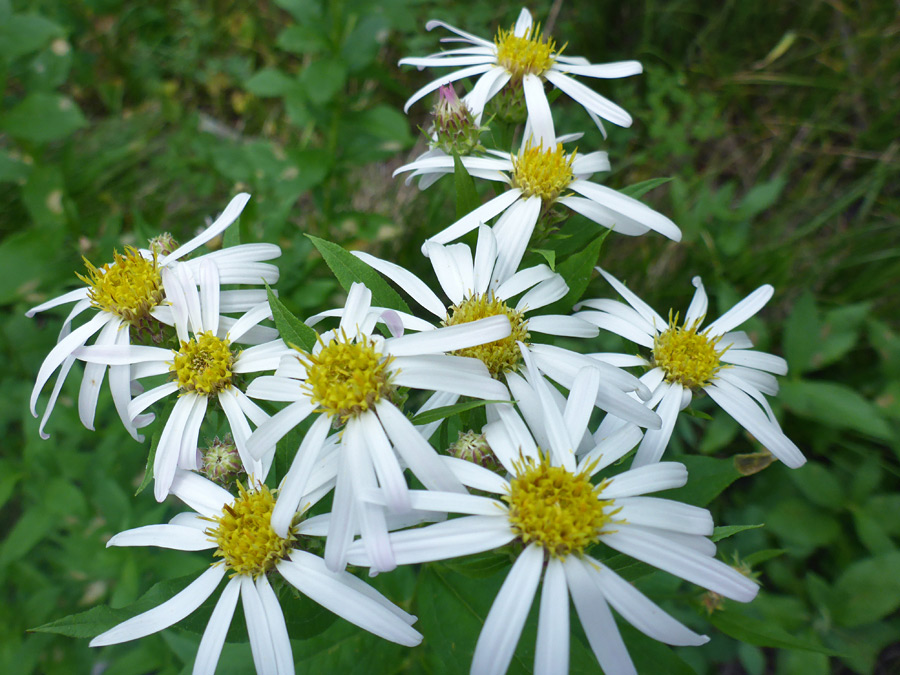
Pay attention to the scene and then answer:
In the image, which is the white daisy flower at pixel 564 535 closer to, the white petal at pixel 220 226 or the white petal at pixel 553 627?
the white petal at pixel 553 627

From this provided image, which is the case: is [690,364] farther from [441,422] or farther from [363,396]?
[363,396]

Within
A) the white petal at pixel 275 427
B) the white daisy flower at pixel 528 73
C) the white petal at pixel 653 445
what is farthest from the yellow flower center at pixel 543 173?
the white petal at pixel 275 427

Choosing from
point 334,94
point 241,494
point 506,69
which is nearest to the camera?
point 241,494

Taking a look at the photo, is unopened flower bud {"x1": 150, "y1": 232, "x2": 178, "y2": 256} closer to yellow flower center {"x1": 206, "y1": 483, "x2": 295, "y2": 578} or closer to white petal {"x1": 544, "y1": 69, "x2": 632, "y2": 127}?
yellow flower center {"x1": 206, "y1": 483, "x2": 295, "y2": 578}

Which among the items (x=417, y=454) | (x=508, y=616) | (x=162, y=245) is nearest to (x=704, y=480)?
(x=508, y=616)

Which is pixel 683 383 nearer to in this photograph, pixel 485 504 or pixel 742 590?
pixel 742 590

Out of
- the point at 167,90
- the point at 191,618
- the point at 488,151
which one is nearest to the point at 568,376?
the point at 488,151
